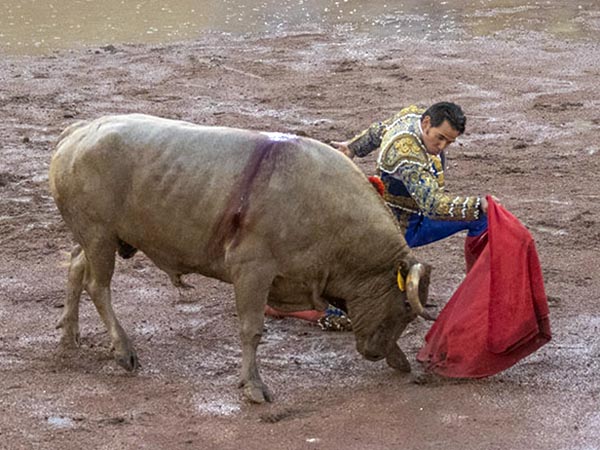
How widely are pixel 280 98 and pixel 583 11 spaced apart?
295 inches

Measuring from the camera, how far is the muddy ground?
239 inches

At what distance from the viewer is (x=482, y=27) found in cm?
1719

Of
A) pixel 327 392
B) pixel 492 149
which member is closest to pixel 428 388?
pixel 327 392

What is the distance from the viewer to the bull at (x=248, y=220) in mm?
6309

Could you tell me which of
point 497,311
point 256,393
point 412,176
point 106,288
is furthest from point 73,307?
point 497,311

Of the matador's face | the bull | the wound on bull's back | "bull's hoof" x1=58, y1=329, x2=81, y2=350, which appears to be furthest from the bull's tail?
the matador's face

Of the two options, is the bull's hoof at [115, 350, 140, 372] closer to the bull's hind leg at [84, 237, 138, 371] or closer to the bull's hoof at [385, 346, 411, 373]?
the bull's hind leg at [84, 237, 138, 371]

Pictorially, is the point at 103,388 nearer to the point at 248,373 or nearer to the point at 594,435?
the point at 248,373

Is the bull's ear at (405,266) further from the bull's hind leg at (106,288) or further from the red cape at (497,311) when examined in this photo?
the bull's hind leg at (106,288)

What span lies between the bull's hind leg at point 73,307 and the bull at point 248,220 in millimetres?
274

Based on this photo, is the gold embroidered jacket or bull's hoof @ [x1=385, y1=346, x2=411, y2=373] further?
the gold embroidered jacket

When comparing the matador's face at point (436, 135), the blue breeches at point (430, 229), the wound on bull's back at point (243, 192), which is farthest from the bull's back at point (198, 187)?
the blue breeches at point (430, 229)

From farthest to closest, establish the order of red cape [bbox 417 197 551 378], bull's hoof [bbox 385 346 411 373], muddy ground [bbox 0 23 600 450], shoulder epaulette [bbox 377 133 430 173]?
shoulder epaulette [bbox 377 133 430 173]
bull's hoof [bbox 385 346 411 373]
red cape [bbox 417 197 551 378]
muddy ground [bbox 0 23 600 450]

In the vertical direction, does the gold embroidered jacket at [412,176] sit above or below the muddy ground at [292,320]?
above
